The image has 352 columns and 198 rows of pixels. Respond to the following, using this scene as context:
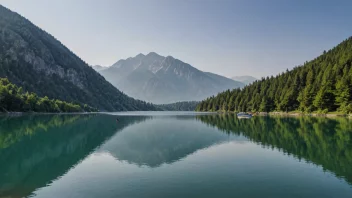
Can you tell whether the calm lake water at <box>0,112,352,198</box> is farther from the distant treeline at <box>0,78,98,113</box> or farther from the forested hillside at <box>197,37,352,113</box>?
the distant treeline at <box>0,78,98,113</box>

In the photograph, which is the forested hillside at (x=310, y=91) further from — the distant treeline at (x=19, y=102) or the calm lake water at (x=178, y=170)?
the distant treeline at (x=19, y=102)

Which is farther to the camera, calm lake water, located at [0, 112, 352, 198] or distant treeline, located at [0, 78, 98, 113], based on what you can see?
distant treeline, located at [0, 78, 98, 113]

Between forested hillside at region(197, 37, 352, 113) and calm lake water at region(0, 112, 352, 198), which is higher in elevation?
forested hillside at region(197, 37, 352, 113)

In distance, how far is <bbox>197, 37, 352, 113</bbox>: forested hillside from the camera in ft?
361

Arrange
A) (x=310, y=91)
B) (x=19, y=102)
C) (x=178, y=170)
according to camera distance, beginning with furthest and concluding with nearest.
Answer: (x=19, y=102) < (x=310, y=91) < (x=178, y=170)

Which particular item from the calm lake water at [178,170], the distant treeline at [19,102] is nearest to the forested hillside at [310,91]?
the calm lake water at [178,170]

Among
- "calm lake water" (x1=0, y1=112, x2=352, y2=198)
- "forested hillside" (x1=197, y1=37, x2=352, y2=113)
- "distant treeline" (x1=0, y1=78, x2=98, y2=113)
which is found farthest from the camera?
"distant treeline" (x1=0, y1=78, x2=98, y2=113)

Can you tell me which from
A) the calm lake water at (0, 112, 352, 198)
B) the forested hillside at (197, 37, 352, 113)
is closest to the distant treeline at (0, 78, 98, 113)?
the calm lake water at (0, 112, 352, 198)

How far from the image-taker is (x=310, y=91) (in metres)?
125

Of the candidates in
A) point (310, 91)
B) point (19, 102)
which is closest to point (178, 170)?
point (310, 91)

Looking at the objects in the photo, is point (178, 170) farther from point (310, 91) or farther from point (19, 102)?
point (19, 102)

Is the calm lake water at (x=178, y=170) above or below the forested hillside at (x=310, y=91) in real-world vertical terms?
below

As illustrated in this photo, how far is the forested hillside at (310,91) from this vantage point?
10994cm

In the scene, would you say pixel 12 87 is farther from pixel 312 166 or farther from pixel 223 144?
pixel 312 166
